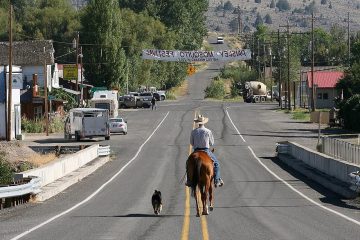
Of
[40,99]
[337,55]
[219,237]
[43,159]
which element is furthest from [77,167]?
[337,55]

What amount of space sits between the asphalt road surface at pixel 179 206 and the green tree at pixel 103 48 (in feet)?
163

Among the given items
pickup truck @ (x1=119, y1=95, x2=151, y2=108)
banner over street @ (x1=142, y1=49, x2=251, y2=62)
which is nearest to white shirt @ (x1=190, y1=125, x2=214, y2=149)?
banner over street @ (x1=142, y1=49, x2=251, y2=62)

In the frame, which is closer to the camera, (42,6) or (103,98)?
(103,98)

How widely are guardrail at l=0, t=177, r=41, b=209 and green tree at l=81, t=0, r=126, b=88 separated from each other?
279 ft

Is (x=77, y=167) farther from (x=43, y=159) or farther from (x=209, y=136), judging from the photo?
(x=209, y=136)

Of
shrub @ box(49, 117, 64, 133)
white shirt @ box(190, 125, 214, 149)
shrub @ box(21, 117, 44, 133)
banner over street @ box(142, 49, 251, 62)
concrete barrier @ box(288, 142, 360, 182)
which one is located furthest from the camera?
banner over street @ box(142, 49, 251, 62)

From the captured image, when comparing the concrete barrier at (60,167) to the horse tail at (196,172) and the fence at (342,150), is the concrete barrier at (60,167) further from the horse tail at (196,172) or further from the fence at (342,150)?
the fence at (342,150)

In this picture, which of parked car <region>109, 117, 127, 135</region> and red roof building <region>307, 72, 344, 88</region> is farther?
red roof building <region>307, 72, 344, 88</region>

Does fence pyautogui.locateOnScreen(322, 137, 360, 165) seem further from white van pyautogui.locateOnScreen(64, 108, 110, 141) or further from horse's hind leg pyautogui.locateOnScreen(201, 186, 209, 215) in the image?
white van pyautogui.locateOnScreen(64, 108, 110, 141)

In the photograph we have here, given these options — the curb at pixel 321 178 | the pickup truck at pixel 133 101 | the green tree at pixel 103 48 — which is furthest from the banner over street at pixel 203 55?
the curb at pixel 321 178

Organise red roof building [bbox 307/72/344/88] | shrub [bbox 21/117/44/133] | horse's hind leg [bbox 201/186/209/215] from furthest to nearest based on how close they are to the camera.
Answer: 1. red roof building [bbox 307/72/344/88]
2. shrub [bbox 21/117/44/133]
3. horse's hind leg [bbox 201/186/209/215]

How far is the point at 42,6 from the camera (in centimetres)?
15962

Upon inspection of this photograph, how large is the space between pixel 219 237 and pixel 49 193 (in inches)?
534

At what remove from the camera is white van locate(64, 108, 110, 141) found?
219 ft
